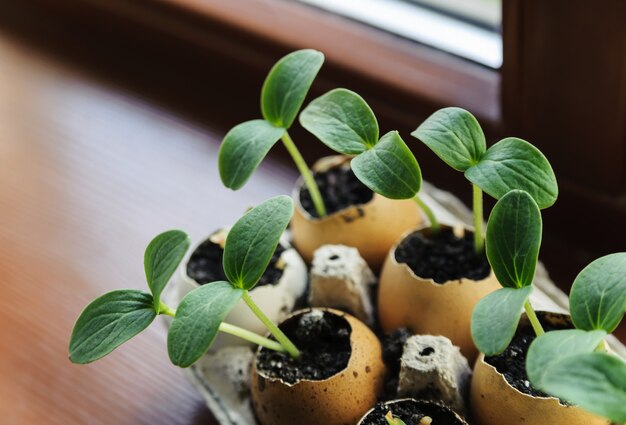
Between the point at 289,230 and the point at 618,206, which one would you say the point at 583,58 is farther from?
the point at 289,230

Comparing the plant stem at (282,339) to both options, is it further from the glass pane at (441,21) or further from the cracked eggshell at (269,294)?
the glass pane at (441,21)

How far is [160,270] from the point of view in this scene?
62cm

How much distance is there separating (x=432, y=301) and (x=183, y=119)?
23.2 inches

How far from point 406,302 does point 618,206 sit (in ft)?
0.89

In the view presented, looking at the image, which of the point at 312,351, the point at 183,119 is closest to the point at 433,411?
the point at 312,351

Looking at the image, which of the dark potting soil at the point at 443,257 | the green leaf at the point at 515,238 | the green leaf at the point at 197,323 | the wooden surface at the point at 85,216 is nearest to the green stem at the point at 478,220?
the dark potting soil at the point at 443,257

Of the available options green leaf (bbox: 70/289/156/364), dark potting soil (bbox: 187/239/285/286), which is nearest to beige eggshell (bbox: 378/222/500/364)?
dark potting soil (bbox: 187/239/285/286)

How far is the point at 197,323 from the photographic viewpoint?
0.57m

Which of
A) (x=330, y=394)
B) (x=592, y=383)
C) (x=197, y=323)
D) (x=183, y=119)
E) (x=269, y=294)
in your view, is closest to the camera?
(x=592, y=383)

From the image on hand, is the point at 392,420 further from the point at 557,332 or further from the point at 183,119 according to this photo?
the point at 183,119

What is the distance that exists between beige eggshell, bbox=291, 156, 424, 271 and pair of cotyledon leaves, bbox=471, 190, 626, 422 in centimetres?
25

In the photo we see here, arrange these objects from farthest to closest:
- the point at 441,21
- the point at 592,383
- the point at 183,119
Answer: the point at 183,119, the point at 441,21, the point at 592,383

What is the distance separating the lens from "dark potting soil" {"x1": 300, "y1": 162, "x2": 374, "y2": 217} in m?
0.85

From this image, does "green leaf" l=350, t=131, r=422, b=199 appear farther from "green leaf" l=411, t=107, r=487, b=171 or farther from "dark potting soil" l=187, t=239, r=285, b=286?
"dark potting soil" l=187, t=239, r=285, b=286
